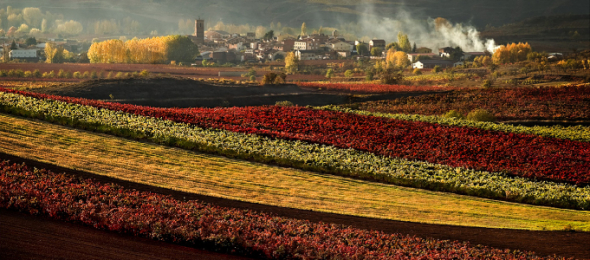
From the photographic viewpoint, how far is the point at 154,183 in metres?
15.1

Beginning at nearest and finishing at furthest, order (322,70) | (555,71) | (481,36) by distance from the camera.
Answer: (555,71) < (322,70) < (481,36)

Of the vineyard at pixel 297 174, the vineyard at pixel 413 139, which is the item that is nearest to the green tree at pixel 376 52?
the vineyard at pixel 297 174

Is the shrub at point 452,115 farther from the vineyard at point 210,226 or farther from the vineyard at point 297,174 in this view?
the vineyard at point 210,226

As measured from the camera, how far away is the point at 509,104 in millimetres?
43469

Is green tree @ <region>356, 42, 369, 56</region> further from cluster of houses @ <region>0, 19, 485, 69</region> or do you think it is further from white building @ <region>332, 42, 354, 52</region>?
white building @ <region>332, 42, 354, 52</region>

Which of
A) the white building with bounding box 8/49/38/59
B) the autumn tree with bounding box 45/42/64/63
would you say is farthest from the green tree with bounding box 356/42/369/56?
the white building with bounding box 8/49/38/59

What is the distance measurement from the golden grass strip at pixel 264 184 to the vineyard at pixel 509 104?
2484 centimetres

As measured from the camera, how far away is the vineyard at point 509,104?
4019 cm

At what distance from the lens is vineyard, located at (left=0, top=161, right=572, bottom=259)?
32.1ft

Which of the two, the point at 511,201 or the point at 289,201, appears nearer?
the point at 289,201

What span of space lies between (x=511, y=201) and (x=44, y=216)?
1460 cm

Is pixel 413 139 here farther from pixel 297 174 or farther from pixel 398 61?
pixel 398 61

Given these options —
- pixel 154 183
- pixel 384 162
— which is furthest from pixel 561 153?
pixel 154 183

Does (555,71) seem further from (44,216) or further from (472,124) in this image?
(44,216)
